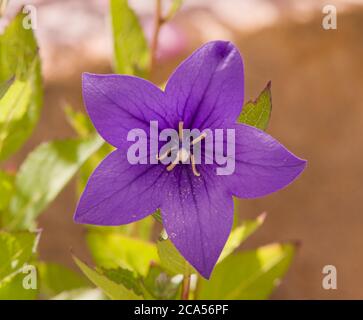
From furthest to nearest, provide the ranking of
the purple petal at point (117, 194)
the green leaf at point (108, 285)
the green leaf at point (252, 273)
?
the green leaf at point (252, 273) < the green leaf at point (108, 285) < the purple petal at point (117, 194)

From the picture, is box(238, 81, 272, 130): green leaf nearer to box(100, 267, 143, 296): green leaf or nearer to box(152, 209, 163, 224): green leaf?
box(152, 209, 163, 224): green leaf

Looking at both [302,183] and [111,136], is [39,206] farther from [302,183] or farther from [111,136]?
[302,183]

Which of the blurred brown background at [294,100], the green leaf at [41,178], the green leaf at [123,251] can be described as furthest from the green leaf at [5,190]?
the blurred brown background at [294,100]

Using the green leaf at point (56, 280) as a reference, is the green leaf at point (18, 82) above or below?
above

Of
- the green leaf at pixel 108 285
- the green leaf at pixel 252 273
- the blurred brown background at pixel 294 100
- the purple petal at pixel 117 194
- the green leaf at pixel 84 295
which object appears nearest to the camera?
the purple petal at pixel 117 194

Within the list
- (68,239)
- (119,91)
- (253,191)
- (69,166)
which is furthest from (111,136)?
(68,239)

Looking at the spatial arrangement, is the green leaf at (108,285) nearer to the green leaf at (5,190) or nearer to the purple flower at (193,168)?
the purple flower at (193,168)
